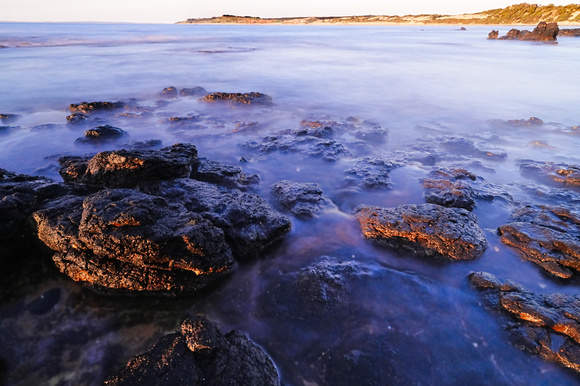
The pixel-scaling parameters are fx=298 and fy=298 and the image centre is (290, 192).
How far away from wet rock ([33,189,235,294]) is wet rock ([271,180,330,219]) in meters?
1.72

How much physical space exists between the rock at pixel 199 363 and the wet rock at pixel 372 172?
4024 millimetres

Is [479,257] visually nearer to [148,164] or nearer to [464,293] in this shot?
[464,293]

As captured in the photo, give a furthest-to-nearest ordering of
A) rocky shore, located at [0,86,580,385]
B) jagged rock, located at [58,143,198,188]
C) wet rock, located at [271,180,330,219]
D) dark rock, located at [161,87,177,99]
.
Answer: dark rock, located at [161,87,177,99]
wet rock, located at [271,180,330,219]
jagged rock, located at [58,143,198,188]
rocky shore, located at [0,86,580,385]

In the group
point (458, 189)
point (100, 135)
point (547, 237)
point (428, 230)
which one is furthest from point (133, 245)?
point (100, 135)

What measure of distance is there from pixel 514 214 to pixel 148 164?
19.8 feet

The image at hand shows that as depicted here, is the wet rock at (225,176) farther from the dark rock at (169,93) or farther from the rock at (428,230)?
the dark rock at (169,93)

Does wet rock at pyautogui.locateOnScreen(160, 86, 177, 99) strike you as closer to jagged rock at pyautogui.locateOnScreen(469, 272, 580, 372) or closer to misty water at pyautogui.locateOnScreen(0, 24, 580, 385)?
misty water at pyautogui.locateOnScreen(0, 24, 580, 385)

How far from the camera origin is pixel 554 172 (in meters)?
6.25

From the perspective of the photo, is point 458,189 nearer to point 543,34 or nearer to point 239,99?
point 239,99

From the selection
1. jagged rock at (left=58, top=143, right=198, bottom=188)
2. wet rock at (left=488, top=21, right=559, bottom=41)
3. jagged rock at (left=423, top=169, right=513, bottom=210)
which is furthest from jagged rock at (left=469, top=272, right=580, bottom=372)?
wet rock at (left=488, top=21, right=559, bottom=41)

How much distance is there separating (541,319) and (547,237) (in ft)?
5.16

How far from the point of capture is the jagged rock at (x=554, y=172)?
19.2ft

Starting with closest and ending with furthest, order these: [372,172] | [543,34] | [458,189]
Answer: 1. [458,189]
2. [372,172]
3. [543,34]

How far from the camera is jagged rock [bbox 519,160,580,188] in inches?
231
